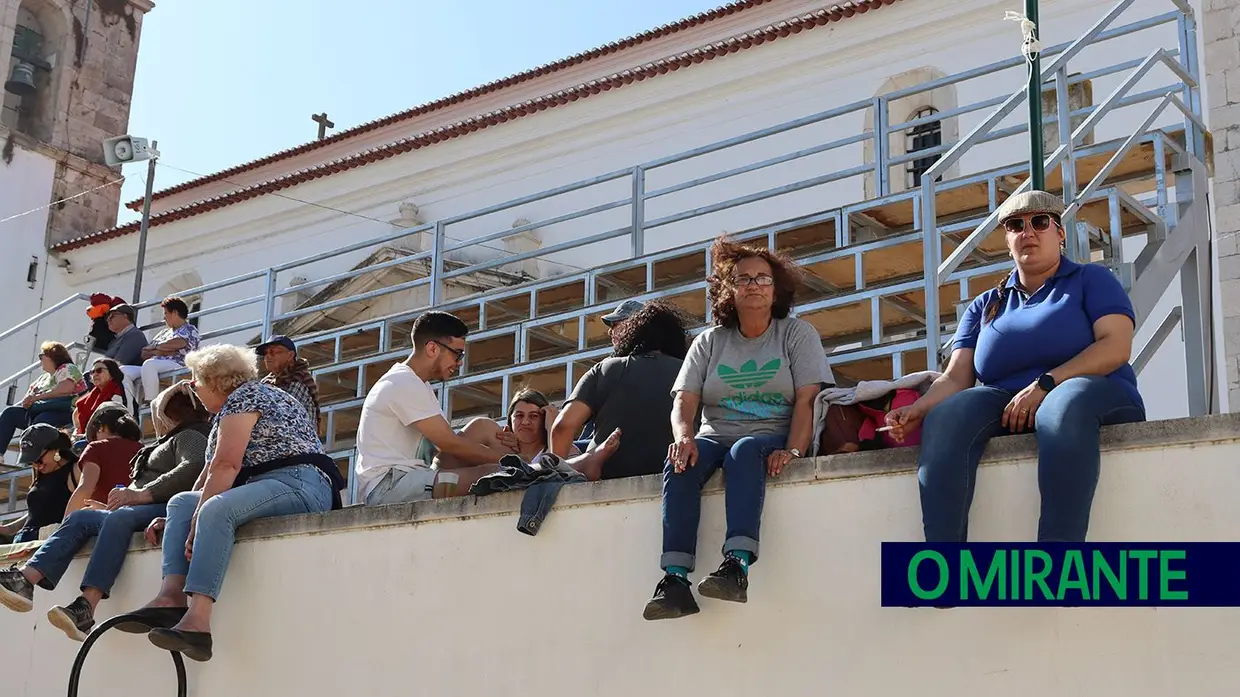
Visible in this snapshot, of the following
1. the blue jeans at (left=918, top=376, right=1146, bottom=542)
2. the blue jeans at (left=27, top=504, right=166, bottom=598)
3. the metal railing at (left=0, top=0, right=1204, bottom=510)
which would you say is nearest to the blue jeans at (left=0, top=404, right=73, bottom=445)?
the metal railing at (left=0, top=0, right=1204, bottom=510)

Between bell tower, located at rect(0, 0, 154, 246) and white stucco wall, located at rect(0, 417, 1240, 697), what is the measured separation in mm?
20314

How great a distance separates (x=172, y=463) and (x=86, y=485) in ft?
3.21

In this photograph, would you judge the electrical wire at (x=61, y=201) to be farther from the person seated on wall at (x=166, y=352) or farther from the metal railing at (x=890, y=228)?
the person seated on wall at (x=166, y=352)

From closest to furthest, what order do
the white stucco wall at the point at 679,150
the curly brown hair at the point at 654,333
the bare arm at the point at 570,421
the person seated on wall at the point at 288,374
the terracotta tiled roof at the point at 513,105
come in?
the bare arm at the point at 570,421
the curly brown hair at the point at 654,333
the person seated on wall at the point at 288,374
the white stucco wall at the point at 679,150
the terracotta tiled roof at the point at 513,105

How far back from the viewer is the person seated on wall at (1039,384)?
16.6 feet

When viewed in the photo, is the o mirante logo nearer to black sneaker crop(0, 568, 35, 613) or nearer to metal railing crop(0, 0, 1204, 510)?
metal railing crop(0, 0, 1204, 510)

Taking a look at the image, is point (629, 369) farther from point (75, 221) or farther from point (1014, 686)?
point (75, 221)

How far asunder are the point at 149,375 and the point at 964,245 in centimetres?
851

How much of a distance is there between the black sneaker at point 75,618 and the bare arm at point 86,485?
127cm

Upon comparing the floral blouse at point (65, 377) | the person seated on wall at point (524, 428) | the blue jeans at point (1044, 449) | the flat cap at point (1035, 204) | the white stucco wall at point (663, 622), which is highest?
the floral blouse at point (65, 377)

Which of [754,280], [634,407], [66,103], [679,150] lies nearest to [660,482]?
[634,407]

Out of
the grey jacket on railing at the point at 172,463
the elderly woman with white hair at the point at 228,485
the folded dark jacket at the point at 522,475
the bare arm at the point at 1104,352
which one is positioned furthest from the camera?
the grey jacket on railing at the point at 172,463

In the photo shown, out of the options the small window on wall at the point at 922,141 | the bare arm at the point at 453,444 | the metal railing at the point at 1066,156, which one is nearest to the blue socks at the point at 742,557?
the bare arm at the point at 453,444

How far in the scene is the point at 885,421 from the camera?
580 cm
